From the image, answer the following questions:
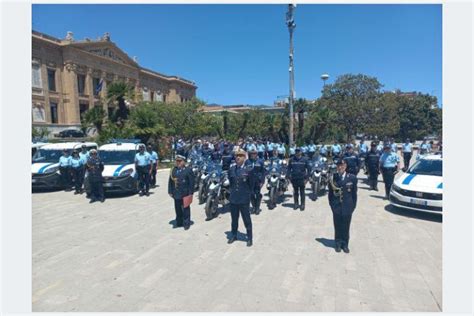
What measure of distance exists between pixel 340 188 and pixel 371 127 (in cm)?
2701

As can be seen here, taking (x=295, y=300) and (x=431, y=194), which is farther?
(x=431, y=194)

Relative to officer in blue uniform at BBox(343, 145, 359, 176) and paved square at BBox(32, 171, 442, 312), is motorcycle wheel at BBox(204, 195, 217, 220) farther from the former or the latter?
officer in blue uniform at BBox(343, 145, 359, 176)

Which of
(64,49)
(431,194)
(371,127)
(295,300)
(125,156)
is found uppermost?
(64,49)

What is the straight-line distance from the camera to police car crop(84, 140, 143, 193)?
922 centimetres

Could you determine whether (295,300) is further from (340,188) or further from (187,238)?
(187,238)

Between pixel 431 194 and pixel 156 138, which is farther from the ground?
pixel 156 138

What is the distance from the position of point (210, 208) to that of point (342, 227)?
3.11 m

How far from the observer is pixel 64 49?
4125 centimetres

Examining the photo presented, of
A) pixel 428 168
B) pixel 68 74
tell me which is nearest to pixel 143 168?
pixel 428 168

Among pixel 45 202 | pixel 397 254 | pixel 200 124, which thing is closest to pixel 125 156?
pixel 45 202

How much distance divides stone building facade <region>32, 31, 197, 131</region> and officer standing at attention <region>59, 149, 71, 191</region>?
2570cm

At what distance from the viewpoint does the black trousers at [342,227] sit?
4961mm

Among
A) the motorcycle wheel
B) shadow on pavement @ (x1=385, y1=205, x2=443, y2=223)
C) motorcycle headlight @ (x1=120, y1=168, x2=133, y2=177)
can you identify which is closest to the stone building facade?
motorcycle headlight @ (x1=120, y1=168, x2=133, y2=177)

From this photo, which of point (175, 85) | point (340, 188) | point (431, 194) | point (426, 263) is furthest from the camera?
point (175, 85)
